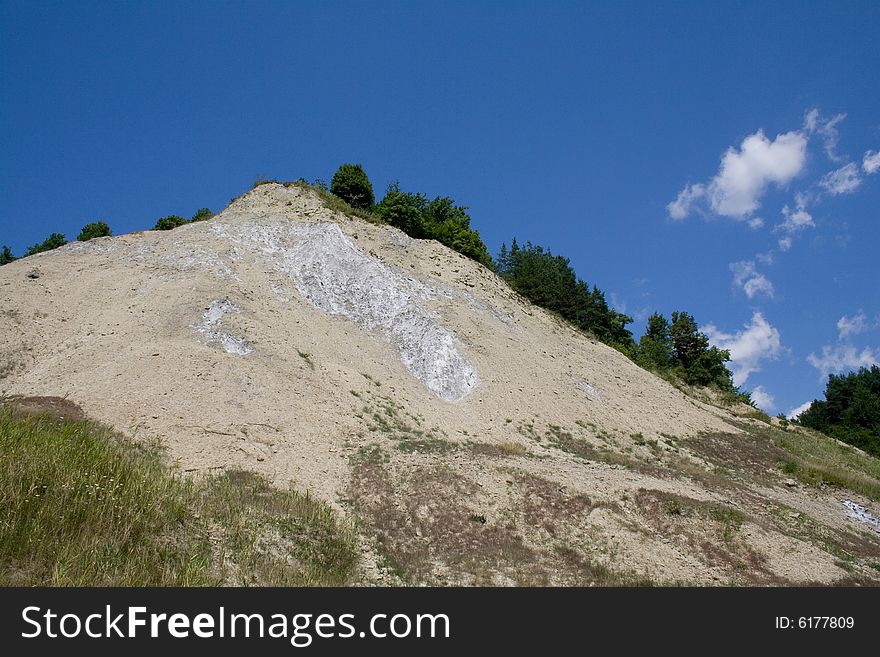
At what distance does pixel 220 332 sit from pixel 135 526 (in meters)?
13.0

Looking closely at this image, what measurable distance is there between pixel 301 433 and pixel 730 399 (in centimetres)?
3498

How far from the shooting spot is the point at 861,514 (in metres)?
19.5

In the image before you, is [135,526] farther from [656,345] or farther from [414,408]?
[656,345]

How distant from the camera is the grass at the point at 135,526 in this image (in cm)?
670

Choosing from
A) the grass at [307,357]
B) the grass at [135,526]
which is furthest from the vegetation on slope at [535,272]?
the grass at [135,526]

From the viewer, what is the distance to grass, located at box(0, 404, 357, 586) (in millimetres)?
6695

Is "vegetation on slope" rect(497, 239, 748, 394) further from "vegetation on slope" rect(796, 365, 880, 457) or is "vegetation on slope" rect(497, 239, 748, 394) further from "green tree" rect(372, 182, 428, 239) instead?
"vegetation on slope" rect(796, 365, 880, 457)

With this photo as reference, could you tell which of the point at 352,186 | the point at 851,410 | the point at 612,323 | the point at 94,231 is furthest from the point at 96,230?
the point at 851,410

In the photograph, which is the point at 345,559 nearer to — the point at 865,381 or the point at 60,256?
the point at 60,256

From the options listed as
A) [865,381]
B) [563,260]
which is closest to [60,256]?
[563,260]

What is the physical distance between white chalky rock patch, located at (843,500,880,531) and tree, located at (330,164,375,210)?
110 ft

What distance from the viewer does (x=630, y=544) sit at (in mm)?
12719

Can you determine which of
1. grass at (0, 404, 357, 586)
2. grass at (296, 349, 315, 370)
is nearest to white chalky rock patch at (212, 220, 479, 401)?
grass at (296, 349, 315, 370)

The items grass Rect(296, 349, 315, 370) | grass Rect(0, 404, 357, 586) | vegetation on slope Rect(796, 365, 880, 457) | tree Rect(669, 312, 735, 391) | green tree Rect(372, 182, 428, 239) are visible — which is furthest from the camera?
vegetation on slope Rect(796, 365, 880, 457)
